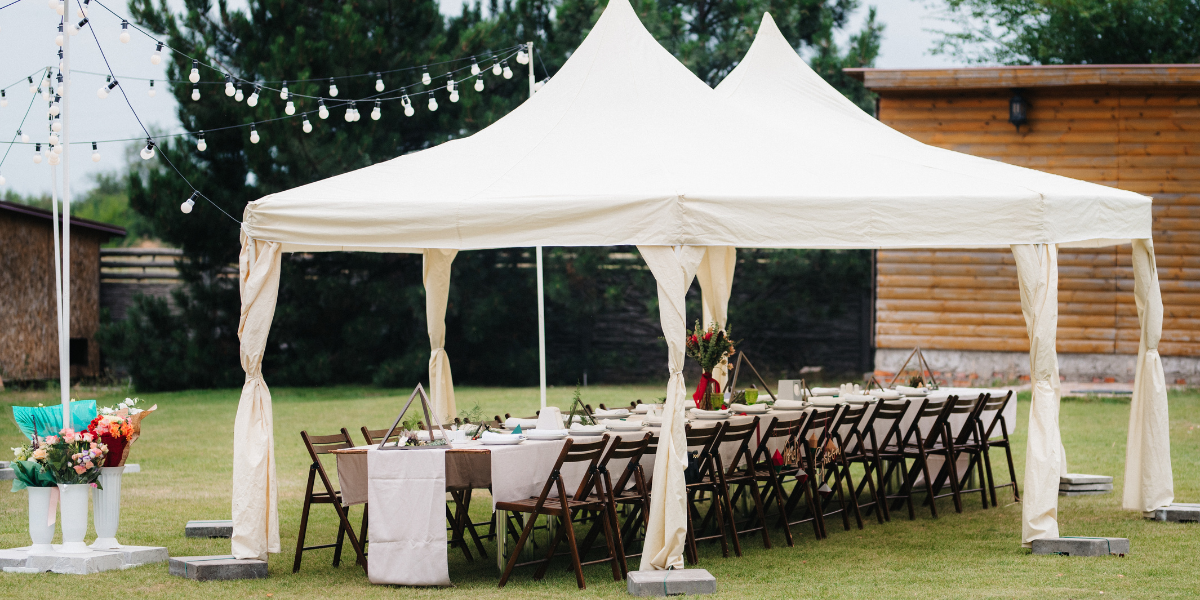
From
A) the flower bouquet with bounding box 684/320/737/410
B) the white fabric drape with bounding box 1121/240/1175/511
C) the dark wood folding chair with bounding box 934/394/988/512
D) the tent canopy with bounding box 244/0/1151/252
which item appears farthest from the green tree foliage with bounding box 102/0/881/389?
the white fabric drape with bounding box 1121/240/1175/511

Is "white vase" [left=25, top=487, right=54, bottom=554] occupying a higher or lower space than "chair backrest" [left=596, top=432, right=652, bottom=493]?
lower

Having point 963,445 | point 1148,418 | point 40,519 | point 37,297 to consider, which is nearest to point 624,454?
point 40,519

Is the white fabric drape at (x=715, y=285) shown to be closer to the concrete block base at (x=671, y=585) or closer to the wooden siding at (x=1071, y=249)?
the concrete block base at (x=671, y=585)

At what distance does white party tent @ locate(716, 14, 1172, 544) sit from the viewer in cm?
686

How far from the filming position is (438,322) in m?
9.46

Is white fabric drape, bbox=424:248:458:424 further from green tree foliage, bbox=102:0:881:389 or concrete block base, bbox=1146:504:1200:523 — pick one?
green tree foliage, bbox=102:0:881:389

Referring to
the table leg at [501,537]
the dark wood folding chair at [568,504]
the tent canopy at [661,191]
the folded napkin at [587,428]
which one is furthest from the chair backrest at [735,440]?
the table leg at [501,537]

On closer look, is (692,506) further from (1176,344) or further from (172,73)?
(172,73)

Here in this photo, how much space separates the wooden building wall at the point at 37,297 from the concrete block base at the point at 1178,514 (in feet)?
53.8

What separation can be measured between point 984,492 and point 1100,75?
27.9 feet

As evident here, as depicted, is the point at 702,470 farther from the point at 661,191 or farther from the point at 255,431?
the point at 255,431

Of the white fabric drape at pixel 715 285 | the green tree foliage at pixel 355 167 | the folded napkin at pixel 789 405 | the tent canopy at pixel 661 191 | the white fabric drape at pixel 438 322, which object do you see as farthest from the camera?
the green tree foliage at pixel 355 167

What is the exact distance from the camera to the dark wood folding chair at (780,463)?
7.13 meters

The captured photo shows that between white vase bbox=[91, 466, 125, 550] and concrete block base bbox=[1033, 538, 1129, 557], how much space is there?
528cm
